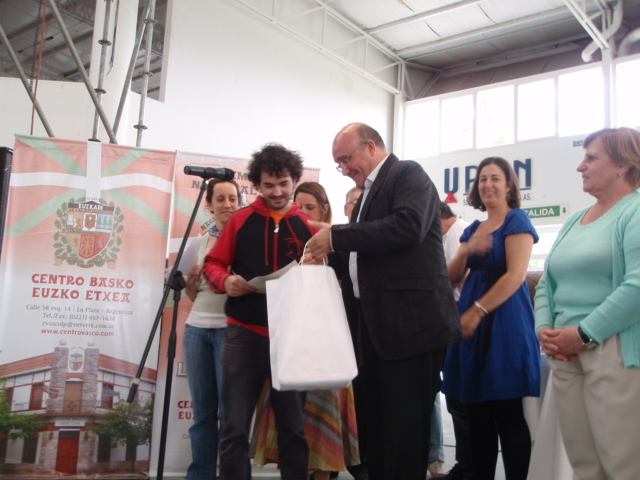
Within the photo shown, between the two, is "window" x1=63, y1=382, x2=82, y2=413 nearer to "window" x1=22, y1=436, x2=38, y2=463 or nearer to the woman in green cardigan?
"window" x1=22, y1=436, x2=38, y2=463

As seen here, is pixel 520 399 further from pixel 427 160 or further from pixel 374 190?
pixel 427 160

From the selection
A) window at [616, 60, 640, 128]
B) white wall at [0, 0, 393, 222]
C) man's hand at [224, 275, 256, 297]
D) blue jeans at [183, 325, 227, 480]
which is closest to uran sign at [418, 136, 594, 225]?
window at [616, 60, 640, 128]

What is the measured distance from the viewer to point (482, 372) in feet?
7.59

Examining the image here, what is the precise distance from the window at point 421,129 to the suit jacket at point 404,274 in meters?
10.2

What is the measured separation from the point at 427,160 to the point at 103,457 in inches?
374

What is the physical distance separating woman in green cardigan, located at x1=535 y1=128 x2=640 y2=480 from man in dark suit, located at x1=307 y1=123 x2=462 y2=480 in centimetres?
38

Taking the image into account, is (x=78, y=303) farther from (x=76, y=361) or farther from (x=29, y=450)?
(x=29, y=450)

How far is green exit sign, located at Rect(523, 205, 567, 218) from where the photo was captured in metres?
9.95

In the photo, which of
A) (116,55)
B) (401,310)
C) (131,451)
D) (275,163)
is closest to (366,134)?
(275,163)

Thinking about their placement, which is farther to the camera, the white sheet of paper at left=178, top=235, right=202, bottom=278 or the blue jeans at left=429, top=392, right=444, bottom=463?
the white sheet of paper at left=178, top=235, right=202, bottom=278

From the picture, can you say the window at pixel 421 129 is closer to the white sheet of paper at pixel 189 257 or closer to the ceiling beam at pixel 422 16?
the ceiling beam at pixel 422 16

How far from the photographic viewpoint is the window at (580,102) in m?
9.82

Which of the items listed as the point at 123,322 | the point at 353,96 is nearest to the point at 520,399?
the point at 123,322

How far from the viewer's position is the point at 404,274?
1.86 meters
